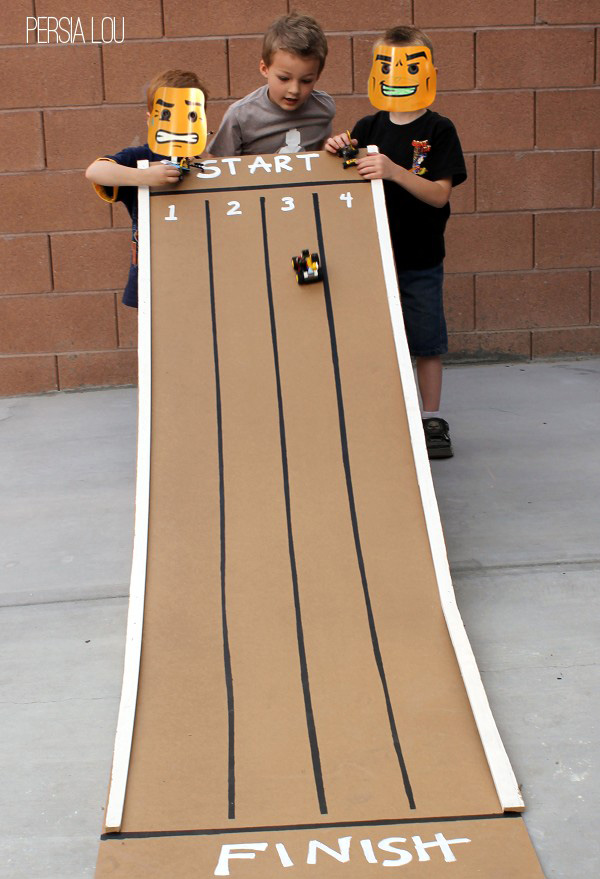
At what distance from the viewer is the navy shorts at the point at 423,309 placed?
11.2 feet

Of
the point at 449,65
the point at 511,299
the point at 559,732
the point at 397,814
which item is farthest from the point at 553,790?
the point at 449,65

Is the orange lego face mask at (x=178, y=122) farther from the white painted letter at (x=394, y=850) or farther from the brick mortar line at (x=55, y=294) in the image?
the white painted letter at (x=394, y=850)

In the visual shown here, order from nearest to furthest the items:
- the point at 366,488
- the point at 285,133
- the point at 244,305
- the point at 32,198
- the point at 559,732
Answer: the point at 559,732 → the point at 366,488 → the point at 244,305 → the point at 285,133 → the point at 32,198

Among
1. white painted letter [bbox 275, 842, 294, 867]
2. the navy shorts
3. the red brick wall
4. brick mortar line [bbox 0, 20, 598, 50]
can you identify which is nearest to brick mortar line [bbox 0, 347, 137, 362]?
the red brick wall

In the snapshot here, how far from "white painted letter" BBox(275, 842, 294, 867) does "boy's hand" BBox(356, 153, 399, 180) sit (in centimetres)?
197

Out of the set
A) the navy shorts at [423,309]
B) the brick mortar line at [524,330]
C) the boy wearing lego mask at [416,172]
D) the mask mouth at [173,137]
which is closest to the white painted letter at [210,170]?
the mask mouth at [173,137]

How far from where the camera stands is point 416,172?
10.5 feet

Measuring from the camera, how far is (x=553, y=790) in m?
1.80

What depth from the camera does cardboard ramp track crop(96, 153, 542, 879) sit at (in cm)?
170

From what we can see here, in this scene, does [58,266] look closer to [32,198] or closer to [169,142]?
[32,198]

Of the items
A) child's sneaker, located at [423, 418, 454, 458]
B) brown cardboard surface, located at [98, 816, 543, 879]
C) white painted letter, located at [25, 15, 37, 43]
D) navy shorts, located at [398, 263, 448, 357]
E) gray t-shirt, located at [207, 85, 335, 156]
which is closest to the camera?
brown cardboard surface, located at [98, 816, 543, 879]

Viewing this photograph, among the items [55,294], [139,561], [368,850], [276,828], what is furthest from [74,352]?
[368,850]

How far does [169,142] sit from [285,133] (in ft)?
1.52

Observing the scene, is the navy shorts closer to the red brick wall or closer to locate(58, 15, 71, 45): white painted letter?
the red brick wall
